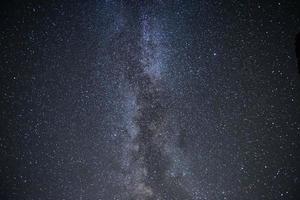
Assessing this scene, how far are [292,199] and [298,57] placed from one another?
81684mm

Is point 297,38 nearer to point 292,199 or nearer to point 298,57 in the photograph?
point 298,57

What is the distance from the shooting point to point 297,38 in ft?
21.3

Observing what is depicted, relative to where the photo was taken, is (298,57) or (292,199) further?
(292,199)

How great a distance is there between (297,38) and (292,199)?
81757 millimetres

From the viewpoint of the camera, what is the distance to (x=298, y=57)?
6414 mm

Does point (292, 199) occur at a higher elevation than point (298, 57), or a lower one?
higher

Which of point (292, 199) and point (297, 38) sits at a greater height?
point (292, 199)

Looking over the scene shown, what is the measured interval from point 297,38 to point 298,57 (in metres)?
0.42

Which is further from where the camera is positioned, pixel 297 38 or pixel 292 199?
pixel 292 199

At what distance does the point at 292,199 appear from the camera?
251ft

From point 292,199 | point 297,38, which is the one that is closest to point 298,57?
point 297,38
